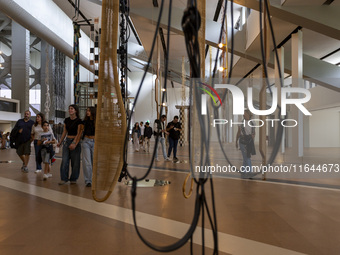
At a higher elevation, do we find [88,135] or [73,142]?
[88,135]

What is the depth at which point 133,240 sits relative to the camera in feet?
7.91

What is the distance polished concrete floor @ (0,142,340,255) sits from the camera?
7.60 ft

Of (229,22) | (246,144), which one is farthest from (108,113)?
(229,22)

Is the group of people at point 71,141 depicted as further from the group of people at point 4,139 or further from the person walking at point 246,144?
the group of people at point 4,139

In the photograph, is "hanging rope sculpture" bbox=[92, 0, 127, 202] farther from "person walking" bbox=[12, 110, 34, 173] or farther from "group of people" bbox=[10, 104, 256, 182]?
"person walking" bbox=[12, 110, 34, 173]

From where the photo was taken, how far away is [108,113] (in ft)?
9.46

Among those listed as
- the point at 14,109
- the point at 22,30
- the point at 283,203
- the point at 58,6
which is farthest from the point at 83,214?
the point at 22,30

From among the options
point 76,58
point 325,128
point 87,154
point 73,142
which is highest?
point 76,58

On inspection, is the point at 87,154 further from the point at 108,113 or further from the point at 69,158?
the point at 108,113

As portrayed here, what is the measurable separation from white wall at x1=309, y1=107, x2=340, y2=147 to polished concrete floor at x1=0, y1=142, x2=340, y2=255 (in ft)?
47.7

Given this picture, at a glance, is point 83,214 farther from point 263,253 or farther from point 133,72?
point 133,72

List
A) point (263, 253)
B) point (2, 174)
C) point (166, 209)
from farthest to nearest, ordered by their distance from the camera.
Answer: point (2, 174) → point (166, 209) → point (263, 253)

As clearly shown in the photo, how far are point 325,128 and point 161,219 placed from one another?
58.1 feet

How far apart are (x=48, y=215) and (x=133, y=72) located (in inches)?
1015
